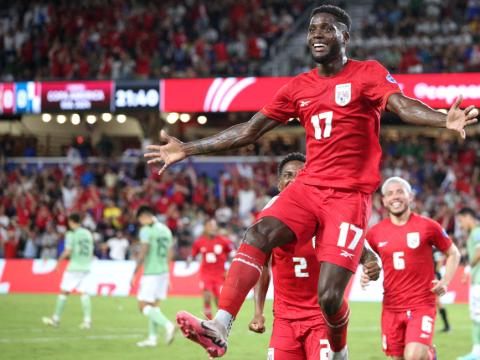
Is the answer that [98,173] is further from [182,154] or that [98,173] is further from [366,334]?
[182,154]

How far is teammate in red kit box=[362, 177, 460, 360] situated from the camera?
897cm

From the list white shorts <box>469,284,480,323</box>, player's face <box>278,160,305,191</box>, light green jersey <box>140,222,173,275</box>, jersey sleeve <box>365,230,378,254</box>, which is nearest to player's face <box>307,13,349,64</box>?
player's face <box>278,160,305,191</box>

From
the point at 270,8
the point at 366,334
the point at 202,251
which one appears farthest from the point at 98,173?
the point at 366,334

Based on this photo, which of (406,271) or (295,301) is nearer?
(295,301)

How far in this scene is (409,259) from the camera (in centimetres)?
937

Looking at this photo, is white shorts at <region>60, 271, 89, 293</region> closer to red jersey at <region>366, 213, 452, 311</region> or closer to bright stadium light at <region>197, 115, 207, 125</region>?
red jersey at <region>366, 213, 452, 311</region>

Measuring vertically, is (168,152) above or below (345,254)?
above

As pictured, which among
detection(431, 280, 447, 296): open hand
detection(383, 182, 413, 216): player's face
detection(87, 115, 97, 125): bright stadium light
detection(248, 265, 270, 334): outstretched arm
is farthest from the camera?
detection(87, 115, 97, 125): bright stadium light

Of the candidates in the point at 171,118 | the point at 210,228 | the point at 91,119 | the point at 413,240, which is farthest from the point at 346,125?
the point at 91,119

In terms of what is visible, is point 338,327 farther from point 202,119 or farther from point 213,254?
point 202,119

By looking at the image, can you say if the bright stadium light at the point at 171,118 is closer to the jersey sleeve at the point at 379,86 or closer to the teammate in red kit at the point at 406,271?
the teammate in red kit at the point at 406,271

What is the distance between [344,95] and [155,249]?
9.64 m

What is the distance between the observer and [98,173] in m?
30.6

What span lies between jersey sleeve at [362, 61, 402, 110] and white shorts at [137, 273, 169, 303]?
31.1ft
